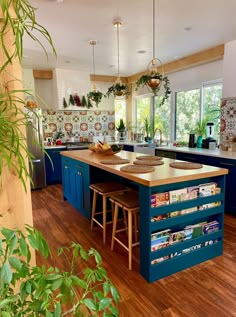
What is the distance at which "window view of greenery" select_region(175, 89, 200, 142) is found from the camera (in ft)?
15.6

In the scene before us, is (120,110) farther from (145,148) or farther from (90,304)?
(90,304)

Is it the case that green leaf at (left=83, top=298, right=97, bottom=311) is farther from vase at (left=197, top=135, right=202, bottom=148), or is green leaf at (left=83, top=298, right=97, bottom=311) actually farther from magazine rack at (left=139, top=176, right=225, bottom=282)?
vase at (left=197, top=135, right=202, bottom=148)

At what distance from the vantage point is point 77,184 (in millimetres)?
3438

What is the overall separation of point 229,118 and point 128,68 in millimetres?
2583

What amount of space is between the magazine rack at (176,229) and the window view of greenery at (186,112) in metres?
2.75

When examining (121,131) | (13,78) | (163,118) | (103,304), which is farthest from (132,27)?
(121,131)

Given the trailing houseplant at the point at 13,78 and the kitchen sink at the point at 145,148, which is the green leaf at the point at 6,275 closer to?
the trailing houseplant at the point at 13,78

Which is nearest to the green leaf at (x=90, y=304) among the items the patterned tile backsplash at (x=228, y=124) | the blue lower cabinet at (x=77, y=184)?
the blue lower cabinet at (x=77, y=184)

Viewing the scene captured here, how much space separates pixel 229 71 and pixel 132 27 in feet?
5.47

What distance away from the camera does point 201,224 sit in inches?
89.9

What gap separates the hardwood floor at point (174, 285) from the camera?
1.71m

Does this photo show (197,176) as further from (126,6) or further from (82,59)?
(82,59)

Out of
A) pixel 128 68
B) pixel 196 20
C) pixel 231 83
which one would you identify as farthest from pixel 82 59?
pixel 231 83

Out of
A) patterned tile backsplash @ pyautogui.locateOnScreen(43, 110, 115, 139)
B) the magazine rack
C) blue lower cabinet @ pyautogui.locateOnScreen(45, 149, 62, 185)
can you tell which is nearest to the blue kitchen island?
the magazine rack
